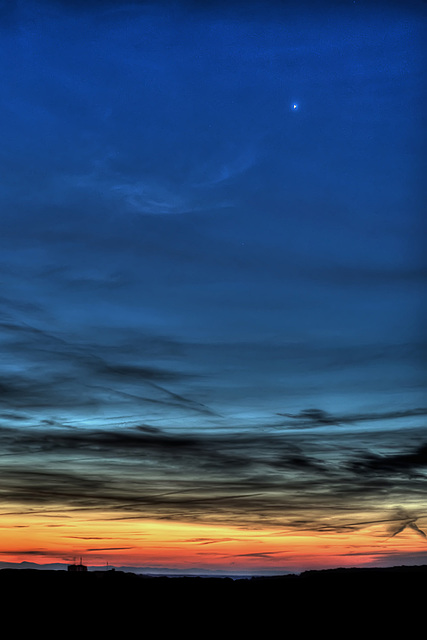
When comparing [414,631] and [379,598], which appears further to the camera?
[379,598]

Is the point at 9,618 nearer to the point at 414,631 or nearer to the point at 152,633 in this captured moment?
the point at 152,633

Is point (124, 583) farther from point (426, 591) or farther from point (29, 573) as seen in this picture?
point (426, 591)

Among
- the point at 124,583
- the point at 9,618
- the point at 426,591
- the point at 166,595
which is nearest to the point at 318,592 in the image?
the point at 426,591

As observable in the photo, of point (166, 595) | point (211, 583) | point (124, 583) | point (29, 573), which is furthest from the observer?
point (29, 573)

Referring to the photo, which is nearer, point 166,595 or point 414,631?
point 414,631

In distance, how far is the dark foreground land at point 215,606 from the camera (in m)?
63.7

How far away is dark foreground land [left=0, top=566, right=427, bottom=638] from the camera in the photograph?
209 ft

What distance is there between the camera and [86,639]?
52719 mm

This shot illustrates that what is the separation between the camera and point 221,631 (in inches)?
2443

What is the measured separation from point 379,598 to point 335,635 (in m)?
38.2

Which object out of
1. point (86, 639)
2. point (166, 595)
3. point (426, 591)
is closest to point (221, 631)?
point (86, 639)

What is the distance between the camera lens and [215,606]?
→ 80875mm

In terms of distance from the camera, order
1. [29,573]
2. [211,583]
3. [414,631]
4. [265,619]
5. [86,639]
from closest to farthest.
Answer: [86,639] < [414,631] < [265,619] < [211,583] < [29,573]

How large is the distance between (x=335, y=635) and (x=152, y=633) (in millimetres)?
17963
